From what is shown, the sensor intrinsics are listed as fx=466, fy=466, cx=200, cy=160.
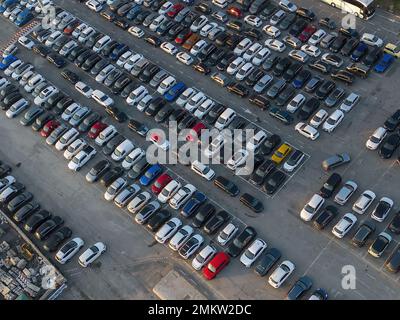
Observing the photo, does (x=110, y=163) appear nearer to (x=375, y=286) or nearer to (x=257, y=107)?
(x=257, y=107)

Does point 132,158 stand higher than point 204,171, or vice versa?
point 132,158

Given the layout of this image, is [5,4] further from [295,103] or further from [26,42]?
[295,103]

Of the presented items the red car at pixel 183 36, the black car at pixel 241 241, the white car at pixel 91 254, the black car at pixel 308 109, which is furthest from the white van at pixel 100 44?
the black car at pixel 241 241

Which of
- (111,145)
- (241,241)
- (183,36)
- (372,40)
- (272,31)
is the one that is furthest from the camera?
(183,36)

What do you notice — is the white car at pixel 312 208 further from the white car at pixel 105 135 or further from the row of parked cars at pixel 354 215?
the white car at pixel 105 135

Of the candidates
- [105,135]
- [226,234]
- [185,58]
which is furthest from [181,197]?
[185,58]

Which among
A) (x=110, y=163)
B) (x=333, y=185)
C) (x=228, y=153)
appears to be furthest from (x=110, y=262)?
(x=333, y=185)

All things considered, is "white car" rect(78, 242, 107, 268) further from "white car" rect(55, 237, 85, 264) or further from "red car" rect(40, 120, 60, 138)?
"red car" rect(40, 120, 60, 138)

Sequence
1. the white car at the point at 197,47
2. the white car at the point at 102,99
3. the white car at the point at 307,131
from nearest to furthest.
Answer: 1. the white car at the point at 307,131
2. the white car at the point at 102,99
3. the white car at the point at 197,47
